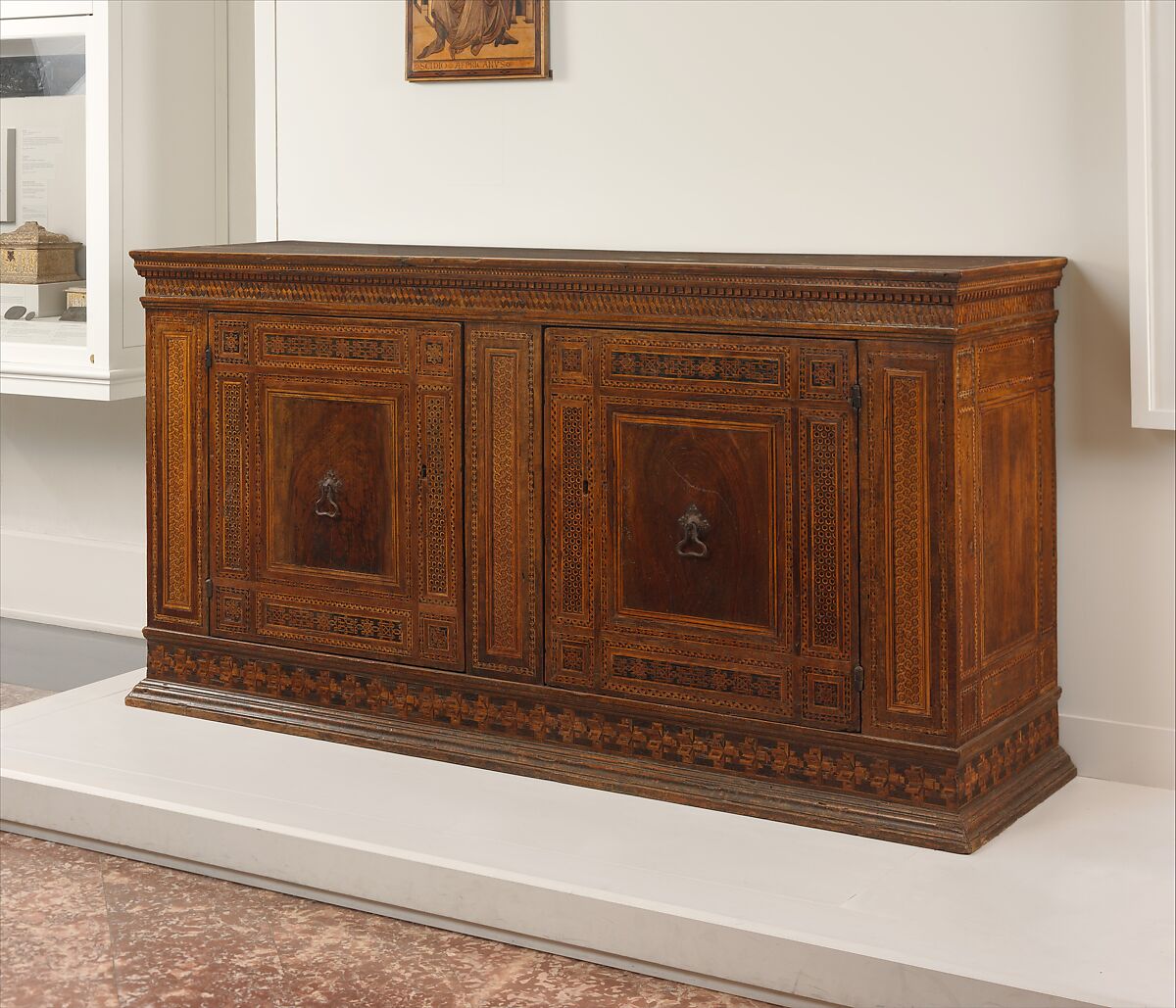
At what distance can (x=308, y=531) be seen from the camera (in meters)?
4.25

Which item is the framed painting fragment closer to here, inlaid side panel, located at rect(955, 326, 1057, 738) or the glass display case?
the glass display case

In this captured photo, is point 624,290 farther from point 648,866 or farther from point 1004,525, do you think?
point 648,866

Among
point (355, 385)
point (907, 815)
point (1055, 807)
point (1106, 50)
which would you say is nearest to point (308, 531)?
point (355, 385)

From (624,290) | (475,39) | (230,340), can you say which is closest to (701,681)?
(624,290)

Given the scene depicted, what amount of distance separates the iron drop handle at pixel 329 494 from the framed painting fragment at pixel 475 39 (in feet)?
3.89

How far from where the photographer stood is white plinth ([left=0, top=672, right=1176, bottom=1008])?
120 inches

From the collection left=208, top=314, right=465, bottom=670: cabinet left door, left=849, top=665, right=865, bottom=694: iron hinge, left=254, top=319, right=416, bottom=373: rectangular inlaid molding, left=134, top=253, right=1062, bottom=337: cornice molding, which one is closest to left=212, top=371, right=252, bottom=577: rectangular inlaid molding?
left=208, top=314, right=465, bottom=670: cabinet left door

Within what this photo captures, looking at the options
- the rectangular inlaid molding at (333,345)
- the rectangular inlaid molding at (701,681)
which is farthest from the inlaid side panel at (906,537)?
the rectangular inlaid molding at (333,345)

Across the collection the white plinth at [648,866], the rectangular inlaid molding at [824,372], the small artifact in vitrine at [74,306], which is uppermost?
the small artifact in vitrine at [74,306]

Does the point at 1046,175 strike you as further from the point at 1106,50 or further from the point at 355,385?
the point at 355,385

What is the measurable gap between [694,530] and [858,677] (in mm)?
482

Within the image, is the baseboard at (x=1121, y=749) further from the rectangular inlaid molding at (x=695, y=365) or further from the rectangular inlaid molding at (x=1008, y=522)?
the rectangular inlaid molding at (x=695, y=365)

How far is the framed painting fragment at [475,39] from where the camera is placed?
14.5ft

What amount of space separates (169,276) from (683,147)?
1.37 metres
